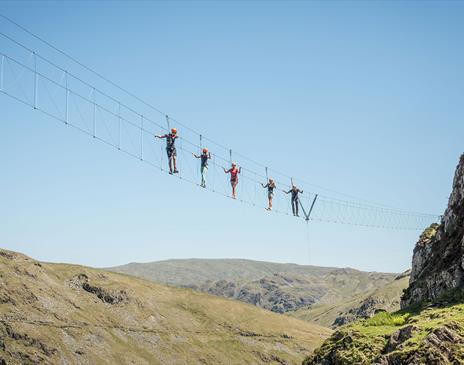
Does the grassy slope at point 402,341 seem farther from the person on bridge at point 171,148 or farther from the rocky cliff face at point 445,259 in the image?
the person on bridge at point 171,148

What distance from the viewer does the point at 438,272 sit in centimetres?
4762

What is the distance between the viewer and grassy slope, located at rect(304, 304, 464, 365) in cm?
3161

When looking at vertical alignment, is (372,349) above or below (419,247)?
below

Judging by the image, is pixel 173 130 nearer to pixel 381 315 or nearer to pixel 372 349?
pixel 381 315

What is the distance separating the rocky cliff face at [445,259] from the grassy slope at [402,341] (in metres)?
3.72

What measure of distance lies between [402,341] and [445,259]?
15010 mm

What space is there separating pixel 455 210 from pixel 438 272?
18.6 ft

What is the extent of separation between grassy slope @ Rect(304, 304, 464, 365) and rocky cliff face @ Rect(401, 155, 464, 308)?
372cm

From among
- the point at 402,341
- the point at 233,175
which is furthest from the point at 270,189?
the point at 402,341

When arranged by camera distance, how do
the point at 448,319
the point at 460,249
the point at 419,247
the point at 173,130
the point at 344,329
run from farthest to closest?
the point at 419,247, the point at 173,130, the point at 460,249, the point at 344,329, the point at 448,319

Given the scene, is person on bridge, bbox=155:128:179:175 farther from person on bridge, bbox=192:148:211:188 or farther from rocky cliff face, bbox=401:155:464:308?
rocky cliff face, bbox=401:155:464:308

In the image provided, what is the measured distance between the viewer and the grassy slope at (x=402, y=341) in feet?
104

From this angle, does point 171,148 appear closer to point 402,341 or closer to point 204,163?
point 204,163

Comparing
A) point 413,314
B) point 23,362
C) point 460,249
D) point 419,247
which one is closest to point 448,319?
point 413,314
